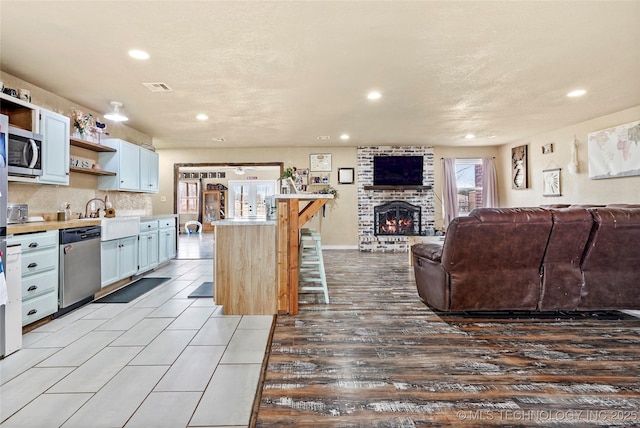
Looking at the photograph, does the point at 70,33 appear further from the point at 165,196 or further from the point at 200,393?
the point at 165,196

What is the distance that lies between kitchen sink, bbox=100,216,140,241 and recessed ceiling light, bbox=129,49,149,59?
6.19ft

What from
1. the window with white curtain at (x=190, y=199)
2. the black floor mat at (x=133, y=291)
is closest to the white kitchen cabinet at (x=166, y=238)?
the black floor mat at (x=133, y=291)

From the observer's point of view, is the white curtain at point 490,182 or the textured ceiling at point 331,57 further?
the white curtain at point 490,182

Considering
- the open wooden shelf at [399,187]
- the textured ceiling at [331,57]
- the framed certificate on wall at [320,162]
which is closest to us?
the textured ceiling at [331,57]

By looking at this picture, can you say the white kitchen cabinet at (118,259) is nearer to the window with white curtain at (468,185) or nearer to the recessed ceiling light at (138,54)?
the recessed ceiling light at (138,54)

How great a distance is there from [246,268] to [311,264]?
0.73 m

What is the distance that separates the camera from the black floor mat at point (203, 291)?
12.0 ft

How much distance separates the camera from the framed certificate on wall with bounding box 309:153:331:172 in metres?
7.36

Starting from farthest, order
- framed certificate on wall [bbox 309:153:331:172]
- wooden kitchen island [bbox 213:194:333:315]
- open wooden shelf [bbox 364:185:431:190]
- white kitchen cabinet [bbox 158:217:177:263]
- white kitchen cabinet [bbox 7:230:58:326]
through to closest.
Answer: framed certificate on wall [bbox 309:153:331:172]
open wooden shelf [bbox 364:185:431:190]
white kitchen cabinet [bbox 158:217:177:263]
wooden kitchen island [bbox 213:194:333:315]
white kitchen cabinet [bbox 7:230:58:326]

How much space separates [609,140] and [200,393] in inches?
256

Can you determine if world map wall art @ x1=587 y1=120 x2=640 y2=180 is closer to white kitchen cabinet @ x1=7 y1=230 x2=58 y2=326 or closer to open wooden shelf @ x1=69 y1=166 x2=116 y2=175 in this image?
white kitchen cabinet @ x1=7 y1=230 x2=58 y2=326

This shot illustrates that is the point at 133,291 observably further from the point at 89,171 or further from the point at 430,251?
the point at 430,251

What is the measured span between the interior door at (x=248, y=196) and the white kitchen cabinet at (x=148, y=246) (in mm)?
7172

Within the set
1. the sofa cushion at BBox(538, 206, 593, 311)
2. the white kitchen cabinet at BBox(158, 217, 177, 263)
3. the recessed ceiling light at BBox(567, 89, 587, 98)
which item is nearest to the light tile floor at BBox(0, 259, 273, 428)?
the white kitchen cabinet at BBox(158, 217, 177, 263)
